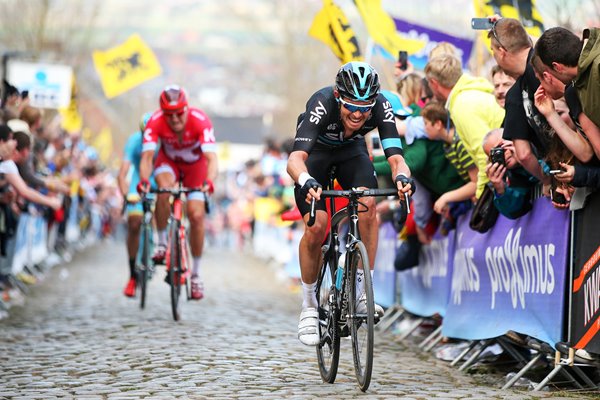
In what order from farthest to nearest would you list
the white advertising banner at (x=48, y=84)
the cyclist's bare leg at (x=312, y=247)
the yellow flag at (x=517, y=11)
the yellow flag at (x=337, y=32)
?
the white advertising banner at (x=48, y=84), the yellow flag at (x=337, y=32), the yellow flag at (x=517, y=11), the cyclist's bare leg at (x=312, y=247)

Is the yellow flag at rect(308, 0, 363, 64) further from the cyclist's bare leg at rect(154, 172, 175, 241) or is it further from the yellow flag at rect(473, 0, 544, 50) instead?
the cyclist's bare leg at rect(154, 172, 175, 241)

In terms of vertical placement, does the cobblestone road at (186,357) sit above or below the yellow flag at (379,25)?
below

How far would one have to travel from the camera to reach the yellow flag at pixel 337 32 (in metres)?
14.5

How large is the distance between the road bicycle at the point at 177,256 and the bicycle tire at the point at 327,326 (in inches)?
163

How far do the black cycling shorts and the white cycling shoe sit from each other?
30.1 inches

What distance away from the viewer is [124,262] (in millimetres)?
27562

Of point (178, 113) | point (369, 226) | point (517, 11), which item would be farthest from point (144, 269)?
point (369, 226)

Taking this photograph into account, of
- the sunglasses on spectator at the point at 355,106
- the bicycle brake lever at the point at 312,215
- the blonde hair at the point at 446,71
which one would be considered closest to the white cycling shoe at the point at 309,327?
the bicycle brake lever at the point at 312,215

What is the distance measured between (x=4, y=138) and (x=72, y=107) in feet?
64.9

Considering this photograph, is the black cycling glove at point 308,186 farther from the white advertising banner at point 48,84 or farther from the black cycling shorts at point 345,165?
the white advertising banner at point 48,84

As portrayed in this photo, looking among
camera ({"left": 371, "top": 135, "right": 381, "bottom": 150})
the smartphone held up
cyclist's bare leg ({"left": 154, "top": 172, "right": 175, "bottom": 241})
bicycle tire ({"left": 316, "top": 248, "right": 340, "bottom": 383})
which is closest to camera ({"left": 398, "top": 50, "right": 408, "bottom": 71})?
camera ({"left": 371, "top": 135, "right": 381, "bottom": 150})

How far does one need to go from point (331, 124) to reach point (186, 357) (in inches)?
85.8

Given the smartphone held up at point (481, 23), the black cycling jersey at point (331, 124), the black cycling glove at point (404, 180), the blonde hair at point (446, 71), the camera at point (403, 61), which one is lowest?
the black cycling glove at point (404, 180)

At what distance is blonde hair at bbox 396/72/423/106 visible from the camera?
1195cm
